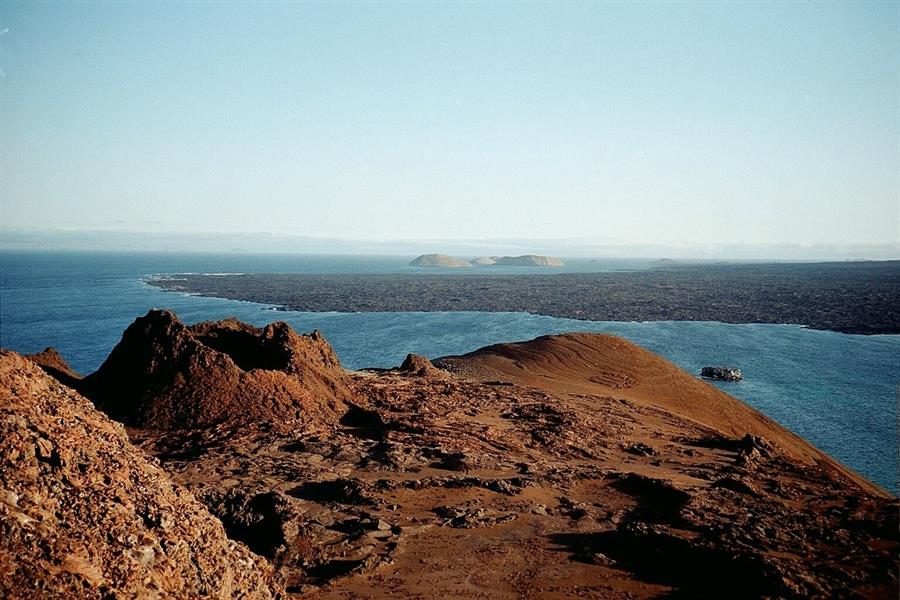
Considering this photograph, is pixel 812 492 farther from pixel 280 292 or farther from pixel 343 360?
pixel 280 292

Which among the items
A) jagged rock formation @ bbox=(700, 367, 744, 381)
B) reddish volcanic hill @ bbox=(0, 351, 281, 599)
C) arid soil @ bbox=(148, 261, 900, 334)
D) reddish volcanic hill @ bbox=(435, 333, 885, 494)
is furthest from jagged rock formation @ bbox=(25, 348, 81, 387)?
arid soil @ bbox=(148, 261, 900, 334)

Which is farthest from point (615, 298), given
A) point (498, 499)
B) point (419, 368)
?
point (498, 499)

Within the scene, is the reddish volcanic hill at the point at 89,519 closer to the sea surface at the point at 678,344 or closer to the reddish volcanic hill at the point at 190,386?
the reddish volcanic hill at the point at 190,386

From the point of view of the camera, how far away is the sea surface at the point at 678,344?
1117 inches

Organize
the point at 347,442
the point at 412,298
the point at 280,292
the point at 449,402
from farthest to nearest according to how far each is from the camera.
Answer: the point at 280,292 < the point at 412,298 < the point at 449,402 < the point at 347,442

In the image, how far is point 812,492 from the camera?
1273cm

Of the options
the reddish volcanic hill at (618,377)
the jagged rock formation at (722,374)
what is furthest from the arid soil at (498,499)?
the jagged rock formation at (722,374)

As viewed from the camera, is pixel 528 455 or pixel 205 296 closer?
pixel 528 455

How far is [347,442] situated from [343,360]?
94.0 ft

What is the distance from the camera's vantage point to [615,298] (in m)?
88.3

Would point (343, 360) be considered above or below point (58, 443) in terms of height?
below

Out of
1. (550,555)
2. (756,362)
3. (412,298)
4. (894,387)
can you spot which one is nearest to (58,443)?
(550,555)

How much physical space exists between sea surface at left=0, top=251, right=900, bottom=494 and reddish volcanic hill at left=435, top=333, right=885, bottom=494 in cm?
302

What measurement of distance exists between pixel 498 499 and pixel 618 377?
1921 cm
